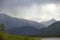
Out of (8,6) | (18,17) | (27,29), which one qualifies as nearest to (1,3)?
(8,6)

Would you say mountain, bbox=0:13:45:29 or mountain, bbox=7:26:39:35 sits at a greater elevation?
mountain, bbox=0:13:45:29

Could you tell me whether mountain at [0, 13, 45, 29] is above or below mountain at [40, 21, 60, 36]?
above

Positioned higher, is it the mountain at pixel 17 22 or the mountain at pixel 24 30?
the mountain at pixel 17 22

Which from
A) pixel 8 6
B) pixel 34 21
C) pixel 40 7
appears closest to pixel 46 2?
pixel 40 7

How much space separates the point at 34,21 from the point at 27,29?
0.07 metres

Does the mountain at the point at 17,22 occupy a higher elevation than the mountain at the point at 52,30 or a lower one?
higher

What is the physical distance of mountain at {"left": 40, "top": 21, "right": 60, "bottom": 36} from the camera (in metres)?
0.84

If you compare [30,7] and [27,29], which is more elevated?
[30,7]

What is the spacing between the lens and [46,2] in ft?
2.93

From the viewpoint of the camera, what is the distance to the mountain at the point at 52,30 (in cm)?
84

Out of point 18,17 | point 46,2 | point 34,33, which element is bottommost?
point 34,33

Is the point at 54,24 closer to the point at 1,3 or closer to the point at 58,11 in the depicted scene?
the point at 58,11

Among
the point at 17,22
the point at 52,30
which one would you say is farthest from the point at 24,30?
the point at 52,30

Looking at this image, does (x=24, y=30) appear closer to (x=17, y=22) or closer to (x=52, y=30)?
(x=17, y=22)
